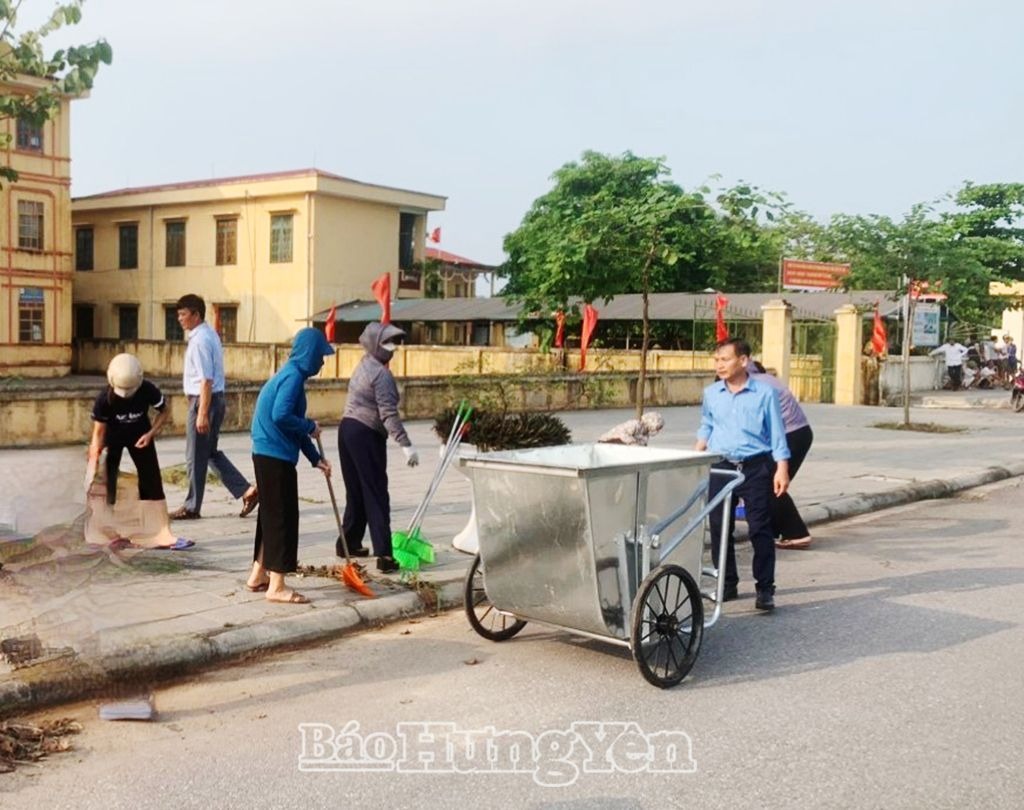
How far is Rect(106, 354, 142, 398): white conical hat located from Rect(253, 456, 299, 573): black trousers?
5.28ft

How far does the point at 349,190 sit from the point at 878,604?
3312 cm

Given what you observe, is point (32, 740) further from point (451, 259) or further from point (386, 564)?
point (451, 259)

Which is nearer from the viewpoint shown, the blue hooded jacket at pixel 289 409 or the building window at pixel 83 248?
the blue hooded jacket at pixel 289 409

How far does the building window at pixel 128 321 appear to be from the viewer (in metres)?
42.3

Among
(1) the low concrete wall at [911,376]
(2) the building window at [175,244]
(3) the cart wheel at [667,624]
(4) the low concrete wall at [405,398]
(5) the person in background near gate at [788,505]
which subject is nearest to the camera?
(3) the cart wheel at [667,624]

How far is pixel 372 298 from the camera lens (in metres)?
39.4

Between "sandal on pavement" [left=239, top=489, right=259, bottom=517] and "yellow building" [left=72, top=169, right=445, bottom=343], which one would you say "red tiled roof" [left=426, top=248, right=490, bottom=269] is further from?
"sandal on pavement" [left=239, top=489, right=259, bottom=517]

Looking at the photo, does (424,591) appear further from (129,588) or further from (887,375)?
(887,375)

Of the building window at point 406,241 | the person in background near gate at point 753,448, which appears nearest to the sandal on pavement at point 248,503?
the person in background near gate at point 753,448

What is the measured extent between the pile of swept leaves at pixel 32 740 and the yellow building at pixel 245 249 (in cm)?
3364

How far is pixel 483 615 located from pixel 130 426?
3056mm

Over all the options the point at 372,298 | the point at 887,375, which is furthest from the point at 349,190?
the point at 887,375

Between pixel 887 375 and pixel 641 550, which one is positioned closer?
pixel 641 550

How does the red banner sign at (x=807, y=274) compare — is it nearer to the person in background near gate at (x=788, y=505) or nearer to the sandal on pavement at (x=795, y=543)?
the person in background near gate at (x=788, y=505)
